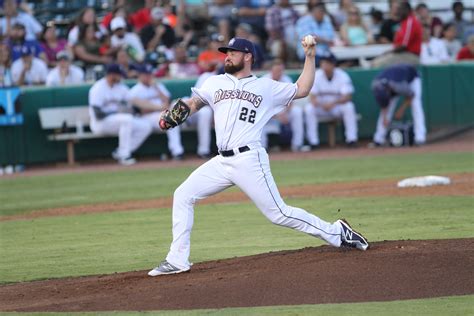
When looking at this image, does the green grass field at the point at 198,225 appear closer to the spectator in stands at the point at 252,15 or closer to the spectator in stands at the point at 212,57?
the spectator in stands at the point at 212,57

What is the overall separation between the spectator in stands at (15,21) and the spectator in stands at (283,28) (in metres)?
4.68

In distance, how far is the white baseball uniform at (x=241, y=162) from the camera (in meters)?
8.10

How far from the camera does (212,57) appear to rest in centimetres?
2016

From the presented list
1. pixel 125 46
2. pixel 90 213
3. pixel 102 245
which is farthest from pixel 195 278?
pixel 125 46

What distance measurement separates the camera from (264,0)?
22.9 meters

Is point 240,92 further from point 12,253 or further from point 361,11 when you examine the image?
point 361,11

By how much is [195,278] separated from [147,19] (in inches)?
575

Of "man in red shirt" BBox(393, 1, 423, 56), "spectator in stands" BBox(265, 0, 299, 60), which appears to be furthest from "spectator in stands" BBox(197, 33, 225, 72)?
"man in red shirt" BBox(393, 1, 423, 56)

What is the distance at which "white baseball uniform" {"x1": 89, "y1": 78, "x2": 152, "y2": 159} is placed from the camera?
18.7 m

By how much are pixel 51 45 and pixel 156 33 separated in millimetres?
2224

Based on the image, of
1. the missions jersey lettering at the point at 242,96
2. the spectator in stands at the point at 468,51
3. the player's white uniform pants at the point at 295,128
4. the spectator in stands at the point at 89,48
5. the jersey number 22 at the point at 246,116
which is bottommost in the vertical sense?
the player's white uniform pants at the point at 295,128

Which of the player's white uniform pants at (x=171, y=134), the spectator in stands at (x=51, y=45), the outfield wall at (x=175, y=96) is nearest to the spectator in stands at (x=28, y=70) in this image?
the outfield wall at (x=175, y=96)

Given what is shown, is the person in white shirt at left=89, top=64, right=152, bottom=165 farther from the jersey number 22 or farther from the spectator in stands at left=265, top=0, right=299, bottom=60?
the jersey number 22

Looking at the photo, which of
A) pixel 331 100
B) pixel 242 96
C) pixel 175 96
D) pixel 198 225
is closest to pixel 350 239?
pixel 242 96
